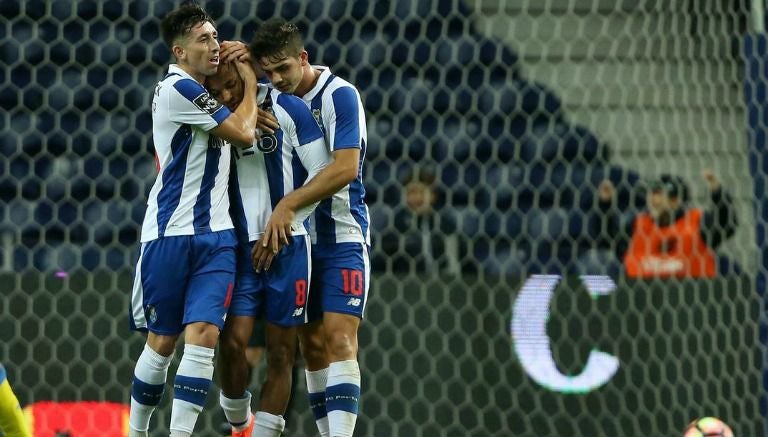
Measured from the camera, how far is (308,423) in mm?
4410

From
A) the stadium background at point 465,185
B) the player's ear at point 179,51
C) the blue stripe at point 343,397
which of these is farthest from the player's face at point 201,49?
the stadium background at point 465,185

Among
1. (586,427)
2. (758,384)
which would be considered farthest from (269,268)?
(758,384)

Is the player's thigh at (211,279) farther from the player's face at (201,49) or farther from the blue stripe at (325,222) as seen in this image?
the player's face at (201,49)

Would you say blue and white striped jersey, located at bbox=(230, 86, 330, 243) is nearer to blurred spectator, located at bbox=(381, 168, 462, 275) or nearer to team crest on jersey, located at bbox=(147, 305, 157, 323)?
team crest on jersey, located at bbox=(147, 305, 157, 323)

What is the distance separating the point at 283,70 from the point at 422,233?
1356 millimetres

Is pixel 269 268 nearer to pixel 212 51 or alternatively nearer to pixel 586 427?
pixel 212 51

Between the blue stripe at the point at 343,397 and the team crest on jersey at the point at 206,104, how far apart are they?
836 mm

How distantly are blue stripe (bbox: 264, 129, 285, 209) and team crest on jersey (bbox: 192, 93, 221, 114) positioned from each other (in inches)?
10.4

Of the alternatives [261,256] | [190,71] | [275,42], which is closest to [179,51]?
[190,71]

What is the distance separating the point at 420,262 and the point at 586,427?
2.78ft

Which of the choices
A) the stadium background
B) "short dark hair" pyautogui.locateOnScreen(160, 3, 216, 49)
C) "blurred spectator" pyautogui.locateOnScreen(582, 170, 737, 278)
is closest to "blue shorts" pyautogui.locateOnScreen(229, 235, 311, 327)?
"short dark hair" pyautogui.locateOnScreen(160, 3, 216, 49)

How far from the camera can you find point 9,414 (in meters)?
3.37

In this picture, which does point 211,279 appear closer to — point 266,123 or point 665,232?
point 266,123

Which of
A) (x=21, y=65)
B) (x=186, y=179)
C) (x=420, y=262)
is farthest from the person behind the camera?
(x=21, y=65)
